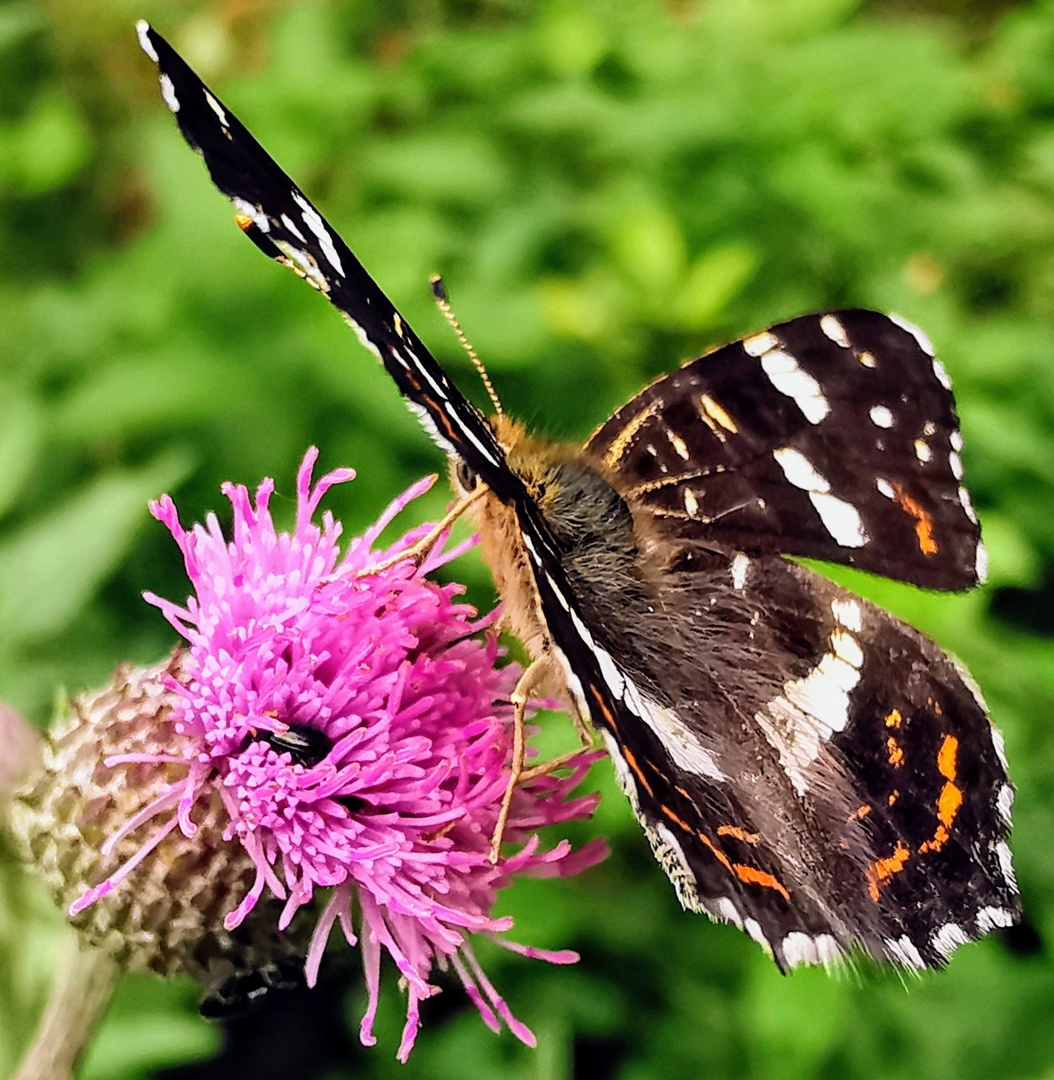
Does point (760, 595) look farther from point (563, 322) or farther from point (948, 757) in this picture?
point (563, 322)

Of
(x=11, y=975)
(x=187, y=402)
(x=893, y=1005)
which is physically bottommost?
(x=893, y=1005)

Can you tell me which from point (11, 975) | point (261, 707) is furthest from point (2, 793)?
point (261, 707)

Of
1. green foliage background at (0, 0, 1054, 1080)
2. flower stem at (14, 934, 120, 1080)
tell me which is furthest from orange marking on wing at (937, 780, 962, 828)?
flower stem at (14, 934, 120, 1080)

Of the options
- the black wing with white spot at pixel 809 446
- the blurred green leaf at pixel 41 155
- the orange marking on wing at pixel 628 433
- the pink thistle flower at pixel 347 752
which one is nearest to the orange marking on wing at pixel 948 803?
the black wing with white spot at pixel 809 446

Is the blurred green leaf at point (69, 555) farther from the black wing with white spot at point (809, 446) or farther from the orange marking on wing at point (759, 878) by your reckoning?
the orange marking on wing at point (759, 878)

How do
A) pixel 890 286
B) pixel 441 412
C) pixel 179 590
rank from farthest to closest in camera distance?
pixel 890 286 < pixel 179 590 < pixel 441 412

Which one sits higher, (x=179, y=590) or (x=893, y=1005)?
(x=179, y=590)

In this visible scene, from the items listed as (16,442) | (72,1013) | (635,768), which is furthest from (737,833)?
(16,442)

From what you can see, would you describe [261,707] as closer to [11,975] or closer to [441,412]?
[441,412]
